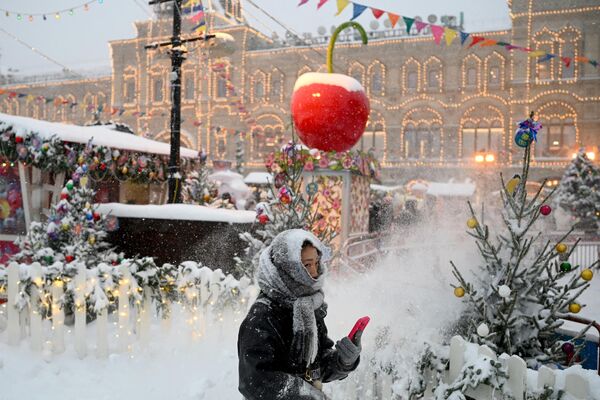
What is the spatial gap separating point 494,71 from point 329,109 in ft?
102

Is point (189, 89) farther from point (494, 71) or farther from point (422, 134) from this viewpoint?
point (494, 71)

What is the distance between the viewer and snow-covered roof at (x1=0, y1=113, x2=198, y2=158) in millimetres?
8711

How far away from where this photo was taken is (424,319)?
14.2ft

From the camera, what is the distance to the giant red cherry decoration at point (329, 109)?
5238 mm

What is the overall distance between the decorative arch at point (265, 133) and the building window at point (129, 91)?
34.7 ft

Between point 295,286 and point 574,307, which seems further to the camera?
point 574,307

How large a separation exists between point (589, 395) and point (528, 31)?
33.9 meters

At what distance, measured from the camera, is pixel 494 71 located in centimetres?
3306

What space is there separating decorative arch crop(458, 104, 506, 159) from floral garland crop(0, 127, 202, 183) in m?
26.8

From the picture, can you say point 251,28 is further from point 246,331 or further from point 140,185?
point 246,331

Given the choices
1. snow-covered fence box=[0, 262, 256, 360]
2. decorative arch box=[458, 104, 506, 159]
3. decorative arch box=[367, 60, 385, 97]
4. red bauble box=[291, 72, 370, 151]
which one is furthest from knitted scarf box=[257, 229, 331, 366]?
decorative arch box=[367, 60, 385, 97]

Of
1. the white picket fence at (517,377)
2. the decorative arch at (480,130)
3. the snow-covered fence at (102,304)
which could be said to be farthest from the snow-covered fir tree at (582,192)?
the white picket fence at (517,377)

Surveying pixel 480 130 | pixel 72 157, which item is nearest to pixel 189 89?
pixel 480 130

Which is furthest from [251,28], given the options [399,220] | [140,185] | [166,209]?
[166,209]
